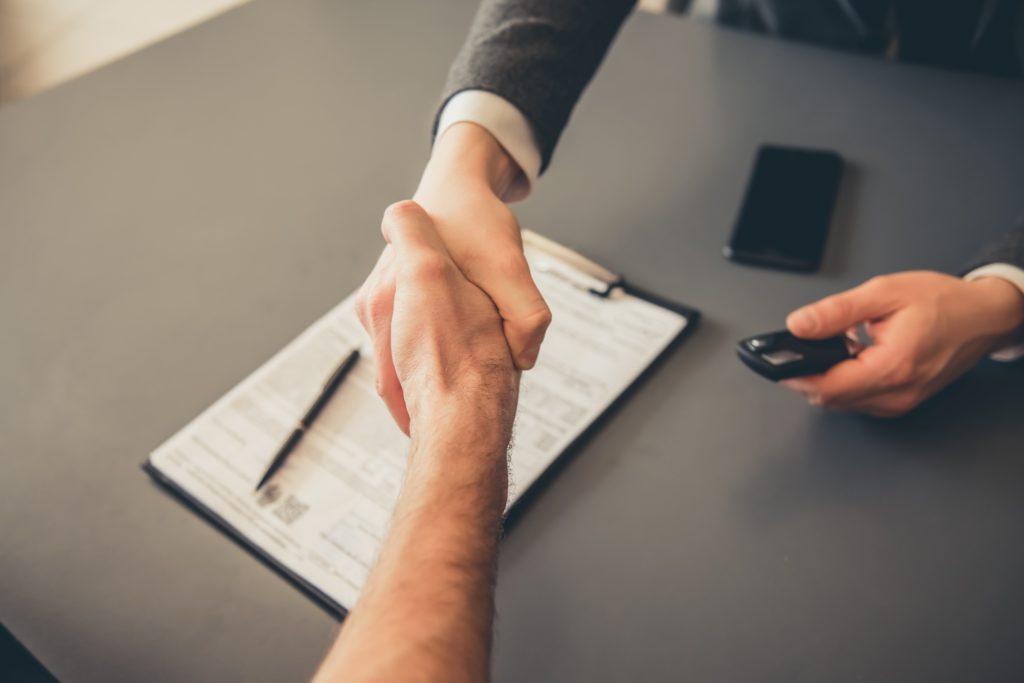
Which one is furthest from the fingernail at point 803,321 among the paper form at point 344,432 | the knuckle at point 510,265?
the knuckle at point 510,265

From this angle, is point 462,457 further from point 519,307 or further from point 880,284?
point 880,284

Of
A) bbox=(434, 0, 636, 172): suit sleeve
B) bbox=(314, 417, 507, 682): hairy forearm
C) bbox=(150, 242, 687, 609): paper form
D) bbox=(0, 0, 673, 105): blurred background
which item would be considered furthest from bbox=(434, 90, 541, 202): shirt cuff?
bbox=(0, 0, 673, 105): blurred background

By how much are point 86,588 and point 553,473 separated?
0.35 m

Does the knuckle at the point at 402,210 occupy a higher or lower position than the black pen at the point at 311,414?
higher

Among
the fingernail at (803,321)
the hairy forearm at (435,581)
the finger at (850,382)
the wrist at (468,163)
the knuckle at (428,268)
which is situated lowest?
the finger at (850,382)

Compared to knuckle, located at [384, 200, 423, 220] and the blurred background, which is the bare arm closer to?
knuckle, located at [384, 200, 423, 220]

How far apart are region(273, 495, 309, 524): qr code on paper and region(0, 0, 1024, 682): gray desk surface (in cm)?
4

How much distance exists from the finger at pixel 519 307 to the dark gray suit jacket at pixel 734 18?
0.23 m

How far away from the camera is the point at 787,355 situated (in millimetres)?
593

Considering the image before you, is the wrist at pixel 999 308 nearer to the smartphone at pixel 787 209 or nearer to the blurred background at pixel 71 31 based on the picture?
the smartphone at pixel 787 209

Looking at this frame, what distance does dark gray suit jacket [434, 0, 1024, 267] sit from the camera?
2.46 feet

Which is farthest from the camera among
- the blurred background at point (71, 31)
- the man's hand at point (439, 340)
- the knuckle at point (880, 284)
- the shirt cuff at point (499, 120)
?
the blurred background at point (71, 31)

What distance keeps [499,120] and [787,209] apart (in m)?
0.31

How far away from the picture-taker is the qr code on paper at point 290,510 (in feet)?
1.86
